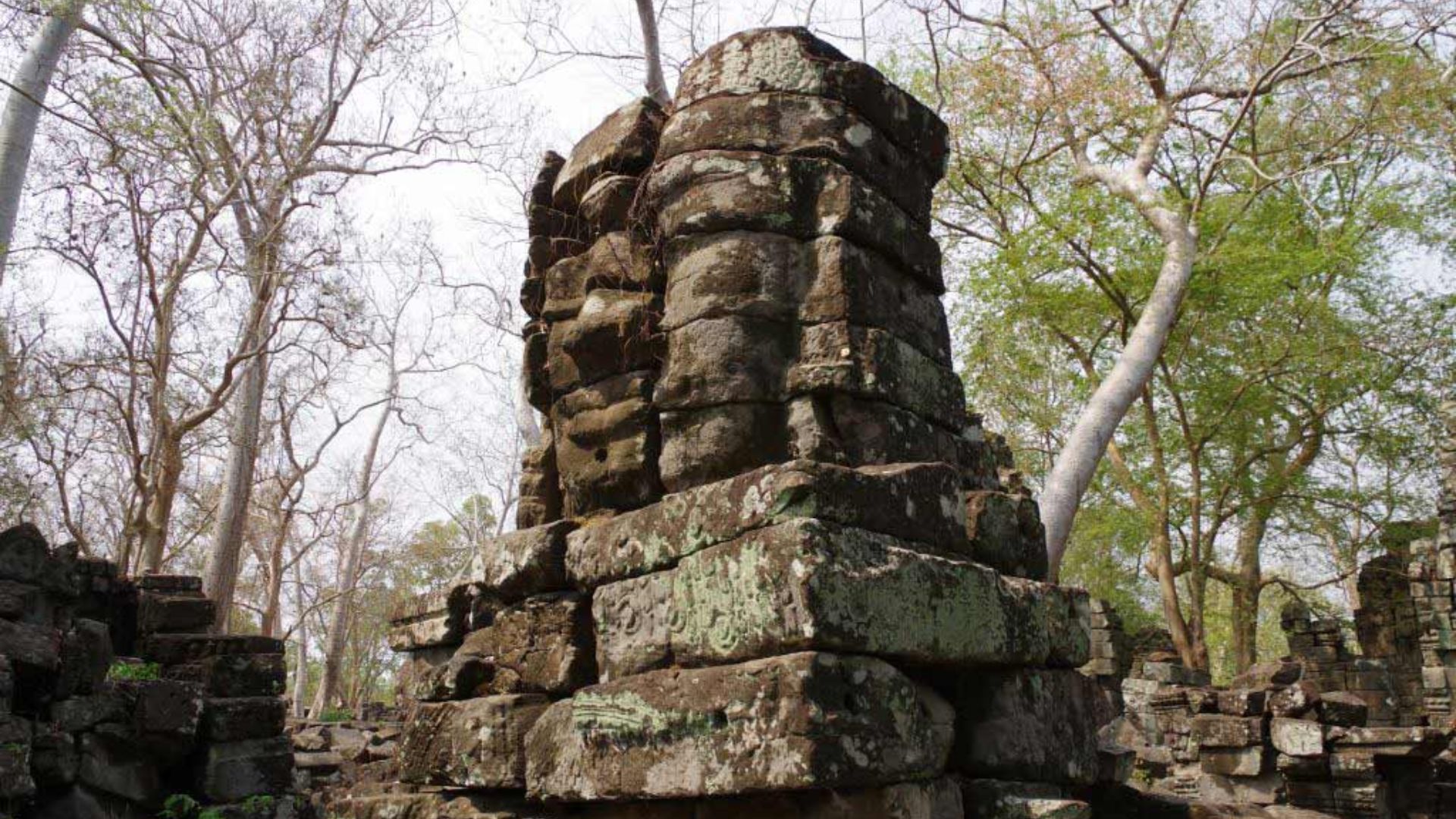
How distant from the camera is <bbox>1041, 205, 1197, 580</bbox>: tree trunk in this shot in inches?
332

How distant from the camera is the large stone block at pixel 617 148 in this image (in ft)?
12.1

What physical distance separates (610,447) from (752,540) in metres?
0.90

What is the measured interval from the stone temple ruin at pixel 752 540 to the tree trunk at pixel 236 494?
9610 millimetres

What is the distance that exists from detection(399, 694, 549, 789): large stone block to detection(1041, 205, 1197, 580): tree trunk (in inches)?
210

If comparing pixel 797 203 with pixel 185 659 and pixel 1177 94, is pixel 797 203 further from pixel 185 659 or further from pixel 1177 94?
pixel 1177 94

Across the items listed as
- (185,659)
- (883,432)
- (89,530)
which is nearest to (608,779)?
(883,432)

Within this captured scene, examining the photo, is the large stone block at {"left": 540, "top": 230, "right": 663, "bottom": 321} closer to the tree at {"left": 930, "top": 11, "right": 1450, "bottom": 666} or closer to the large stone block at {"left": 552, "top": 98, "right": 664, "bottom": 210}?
the large stone block at {"left": 552, "top": 98, "right": 664, "bottom": 210}

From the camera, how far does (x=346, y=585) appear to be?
23.8m

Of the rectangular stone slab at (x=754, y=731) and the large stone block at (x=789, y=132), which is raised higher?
the large stone block at (x=789, y=132)

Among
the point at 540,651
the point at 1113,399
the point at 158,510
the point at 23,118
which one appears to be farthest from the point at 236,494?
the point at 540,651

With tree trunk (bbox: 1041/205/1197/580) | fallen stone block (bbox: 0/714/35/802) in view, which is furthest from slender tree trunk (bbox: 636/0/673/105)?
fallen stone block (bbox: 0/714/35/802)

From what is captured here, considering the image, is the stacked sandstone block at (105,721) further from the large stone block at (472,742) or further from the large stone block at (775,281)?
the large stone block at (775,281)

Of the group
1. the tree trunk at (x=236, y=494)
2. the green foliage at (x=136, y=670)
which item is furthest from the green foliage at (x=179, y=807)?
the tree trunk at (x=236, y=494)

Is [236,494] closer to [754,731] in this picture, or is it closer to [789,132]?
[789,132]
